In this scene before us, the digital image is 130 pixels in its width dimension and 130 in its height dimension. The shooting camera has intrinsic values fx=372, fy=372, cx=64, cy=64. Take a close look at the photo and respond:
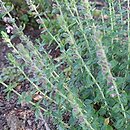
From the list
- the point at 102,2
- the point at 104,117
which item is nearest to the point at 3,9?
the point at 104,117

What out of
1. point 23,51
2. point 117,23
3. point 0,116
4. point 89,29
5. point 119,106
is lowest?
point 0,116

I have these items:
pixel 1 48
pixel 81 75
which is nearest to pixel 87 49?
pixel 81 75

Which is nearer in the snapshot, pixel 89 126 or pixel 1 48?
pixel 89 126

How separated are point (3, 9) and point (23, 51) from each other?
563 millimetres

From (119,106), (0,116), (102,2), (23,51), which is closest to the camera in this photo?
(23,51)

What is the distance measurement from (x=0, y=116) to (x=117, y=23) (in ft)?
4.15

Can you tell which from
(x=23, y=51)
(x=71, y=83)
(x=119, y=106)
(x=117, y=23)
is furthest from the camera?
(x=117, y=23)

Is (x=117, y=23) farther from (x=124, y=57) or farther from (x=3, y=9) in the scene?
(x=3, y=9)

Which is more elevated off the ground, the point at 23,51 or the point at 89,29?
the point at 23,51

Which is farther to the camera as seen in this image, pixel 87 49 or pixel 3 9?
pixel 87 49

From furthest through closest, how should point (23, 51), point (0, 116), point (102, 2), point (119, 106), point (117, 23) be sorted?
1. point (102, 2)
2. point (0, 116)
3. point (117, 23)
4. point (119, 106)
5. point (23, 51)

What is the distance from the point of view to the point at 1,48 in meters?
3.87

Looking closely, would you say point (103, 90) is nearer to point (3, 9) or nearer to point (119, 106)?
point (119, 106)

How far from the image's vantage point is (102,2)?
431 cm
